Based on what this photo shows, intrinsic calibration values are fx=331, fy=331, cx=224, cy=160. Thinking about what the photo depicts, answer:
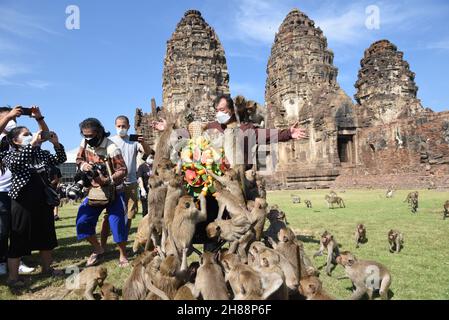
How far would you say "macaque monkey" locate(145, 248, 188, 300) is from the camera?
3.18m

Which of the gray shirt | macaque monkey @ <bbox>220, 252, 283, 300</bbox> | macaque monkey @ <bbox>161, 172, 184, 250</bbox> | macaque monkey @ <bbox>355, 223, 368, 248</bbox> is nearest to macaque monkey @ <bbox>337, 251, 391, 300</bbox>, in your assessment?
macaque monkey @ <bbox>220, 252, 283, 300</bbox>

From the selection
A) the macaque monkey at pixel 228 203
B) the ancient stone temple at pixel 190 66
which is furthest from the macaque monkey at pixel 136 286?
the ancient stone temple at pixel 190 66

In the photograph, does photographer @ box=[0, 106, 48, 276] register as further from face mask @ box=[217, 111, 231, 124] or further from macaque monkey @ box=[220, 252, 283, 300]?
macaque monkey @ box=[220, 252, 283, 300]

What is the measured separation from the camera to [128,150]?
19.3ft

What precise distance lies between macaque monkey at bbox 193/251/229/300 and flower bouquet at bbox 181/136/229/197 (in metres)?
1.16

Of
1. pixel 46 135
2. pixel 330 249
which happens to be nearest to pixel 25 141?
pixel 46 135

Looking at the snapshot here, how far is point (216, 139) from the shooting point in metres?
4.41

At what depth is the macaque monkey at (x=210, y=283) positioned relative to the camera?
9.94 ft

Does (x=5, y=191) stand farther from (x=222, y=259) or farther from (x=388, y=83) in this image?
(x=388, y=83)

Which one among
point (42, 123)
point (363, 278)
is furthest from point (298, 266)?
point (42, 123)

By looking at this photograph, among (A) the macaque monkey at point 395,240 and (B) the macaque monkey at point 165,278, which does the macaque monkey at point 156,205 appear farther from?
(A) the macaque monkey at point 395,240

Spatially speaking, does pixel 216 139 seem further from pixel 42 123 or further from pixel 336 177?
pixel 336 177

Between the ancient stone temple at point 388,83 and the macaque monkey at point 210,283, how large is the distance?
1682 inches

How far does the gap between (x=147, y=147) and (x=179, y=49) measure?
142 feet
